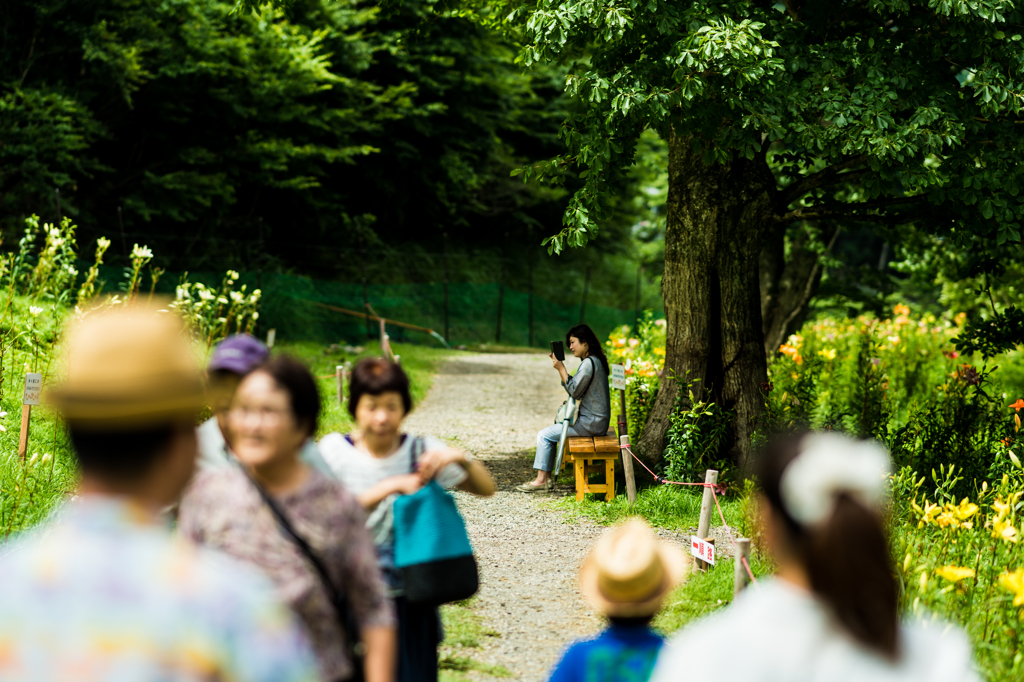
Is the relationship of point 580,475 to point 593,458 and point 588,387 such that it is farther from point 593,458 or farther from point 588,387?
point 588,387

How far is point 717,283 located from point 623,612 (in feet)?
20.0

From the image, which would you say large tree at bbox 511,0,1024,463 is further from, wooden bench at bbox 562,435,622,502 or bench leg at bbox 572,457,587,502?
bench leg at bbox 572,457,587,502

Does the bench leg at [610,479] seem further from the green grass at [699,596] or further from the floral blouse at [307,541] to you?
the floral blouse at [307,541]

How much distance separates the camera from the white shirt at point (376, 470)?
2879mm

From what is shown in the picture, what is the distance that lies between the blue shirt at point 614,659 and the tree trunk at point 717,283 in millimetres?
5917

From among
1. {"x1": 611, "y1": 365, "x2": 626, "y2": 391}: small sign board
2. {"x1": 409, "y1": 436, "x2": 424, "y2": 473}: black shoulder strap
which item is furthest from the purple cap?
{"x1": 611, "y1": 365, "x2": 626, "y2": 391}: small sign board

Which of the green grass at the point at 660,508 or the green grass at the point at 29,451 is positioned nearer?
→ the green grass at the point at 29,451

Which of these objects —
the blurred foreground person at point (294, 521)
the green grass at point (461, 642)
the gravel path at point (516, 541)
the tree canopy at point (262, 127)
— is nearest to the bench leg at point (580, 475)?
the gravel path at point (516, 541)

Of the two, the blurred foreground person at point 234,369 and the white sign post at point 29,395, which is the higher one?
the blurred foreground person at point 234,369

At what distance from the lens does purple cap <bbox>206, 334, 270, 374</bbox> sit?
247cm

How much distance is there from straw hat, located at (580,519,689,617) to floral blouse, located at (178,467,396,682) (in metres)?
0.52

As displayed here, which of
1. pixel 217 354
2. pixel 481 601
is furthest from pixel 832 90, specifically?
pixel 217 354

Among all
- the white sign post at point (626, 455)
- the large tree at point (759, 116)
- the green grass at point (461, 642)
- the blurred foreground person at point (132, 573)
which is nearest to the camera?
the blurred foreground person at point (132, 573)

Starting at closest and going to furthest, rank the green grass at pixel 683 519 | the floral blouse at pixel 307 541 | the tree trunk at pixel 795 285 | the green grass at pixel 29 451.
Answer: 1. the floral blouse at pixel 307 541
2. the green grass at pixel 683 519
3. the green grass at pixel 29 451
4. the tree trunk at pixel 795 285
